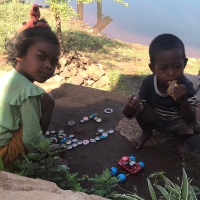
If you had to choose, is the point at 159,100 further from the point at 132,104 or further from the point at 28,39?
the point at 28,39

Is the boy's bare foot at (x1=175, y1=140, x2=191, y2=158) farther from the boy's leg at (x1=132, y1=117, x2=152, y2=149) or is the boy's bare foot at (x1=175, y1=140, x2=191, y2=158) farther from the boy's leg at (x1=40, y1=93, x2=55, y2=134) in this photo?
→ the boy's leg at (x1=40, y1=93, x2=55, y2=134)

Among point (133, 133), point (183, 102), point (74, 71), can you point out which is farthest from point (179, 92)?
point (74, 71)

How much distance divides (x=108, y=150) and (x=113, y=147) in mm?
79

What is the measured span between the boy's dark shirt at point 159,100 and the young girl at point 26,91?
37.8 inches

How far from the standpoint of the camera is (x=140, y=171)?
9.74 feet

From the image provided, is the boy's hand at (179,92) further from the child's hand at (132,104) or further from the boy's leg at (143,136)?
the boy's leg at (143,136)

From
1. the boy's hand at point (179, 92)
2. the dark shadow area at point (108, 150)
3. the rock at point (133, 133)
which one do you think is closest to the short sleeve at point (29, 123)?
the dark shadow area at point (108, 150)

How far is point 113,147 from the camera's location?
3.39 meters

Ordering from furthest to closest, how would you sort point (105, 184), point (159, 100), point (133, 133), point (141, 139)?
1. point (133, 133)
2. point (141, 139)
3. point (159, 100)
4. point (105, 184)

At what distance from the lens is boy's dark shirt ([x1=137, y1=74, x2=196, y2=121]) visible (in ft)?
9.82

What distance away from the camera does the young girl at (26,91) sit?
7.91 ft

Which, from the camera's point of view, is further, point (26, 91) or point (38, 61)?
point (38, 61)

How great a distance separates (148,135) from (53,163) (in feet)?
5.29

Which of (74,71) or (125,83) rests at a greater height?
(74,71)
